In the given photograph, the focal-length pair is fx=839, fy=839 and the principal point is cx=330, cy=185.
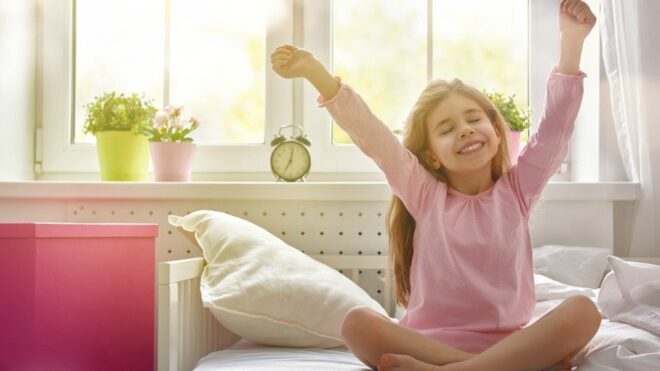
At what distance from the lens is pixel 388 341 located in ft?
4.07

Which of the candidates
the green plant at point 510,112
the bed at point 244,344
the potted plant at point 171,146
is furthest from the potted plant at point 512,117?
the potted plant at point 171,146

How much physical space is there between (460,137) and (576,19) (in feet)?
0.88

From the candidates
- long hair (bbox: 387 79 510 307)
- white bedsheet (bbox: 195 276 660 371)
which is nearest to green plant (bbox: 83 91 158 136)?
white bedsheet (bbox: 195 276 660 371)

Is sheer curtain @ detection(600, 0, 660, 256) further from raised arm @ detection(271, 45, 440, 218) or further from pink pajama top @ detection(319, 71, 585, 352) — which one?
raised arm @ detection(271, 45, 440, 218)

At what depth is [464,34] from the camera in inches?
86.0

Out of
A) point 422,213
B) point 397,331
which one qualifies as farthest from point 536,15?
point 397,331

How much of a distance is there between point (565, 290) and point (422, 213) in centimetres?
35

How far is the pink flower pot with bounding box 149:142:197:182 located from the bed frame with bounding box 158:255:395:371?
0.40m

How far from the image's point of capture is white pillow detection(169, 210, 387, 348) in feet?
5.00

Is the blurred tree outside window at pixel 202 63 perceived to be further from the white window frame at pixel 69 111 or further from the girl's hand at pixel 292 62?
the girl's hand at pixel 292 62

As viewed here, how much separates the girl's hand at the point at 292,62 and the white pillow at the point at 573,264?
2.54 feet

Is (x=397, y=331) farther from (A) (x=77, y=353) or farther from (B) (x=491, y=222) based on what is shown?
(A) (x=77, y=353)

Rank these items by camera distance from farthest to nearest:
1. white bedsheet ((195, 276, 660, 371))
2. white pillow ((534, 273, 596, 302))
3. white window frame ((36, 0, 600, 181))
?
white window frame ((36, 0, 600, 181)) < white pillow ((534, 273, 596, 302)) < white bedsheet ((195, 276, 660, 371))

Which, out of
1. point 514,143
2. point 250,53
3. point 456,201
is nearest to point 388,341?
point 456,201
